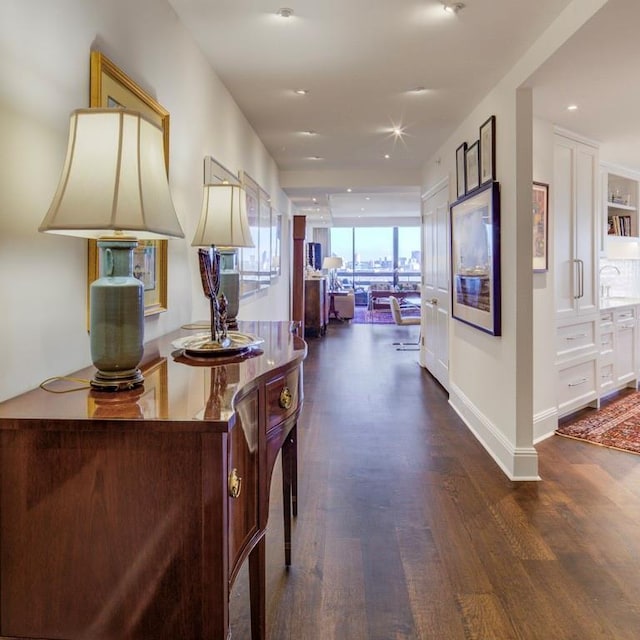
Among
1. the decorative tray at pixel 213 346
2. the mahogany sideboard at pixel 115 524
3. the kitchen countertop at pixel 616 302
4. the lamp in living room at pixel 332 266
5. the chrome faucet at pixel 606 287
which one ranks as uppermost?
the lamp in living room at pixel 332 266

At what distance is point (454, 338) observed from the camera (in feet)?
15.1

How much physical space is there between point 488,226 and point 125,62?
240 centimetres

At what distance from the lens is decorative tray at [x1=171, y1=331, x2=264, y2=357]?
1.51m

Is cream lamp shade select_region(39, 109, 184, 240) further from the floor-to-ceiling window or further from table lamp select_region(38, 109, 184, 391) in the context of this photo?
the floor-to-ceiling window

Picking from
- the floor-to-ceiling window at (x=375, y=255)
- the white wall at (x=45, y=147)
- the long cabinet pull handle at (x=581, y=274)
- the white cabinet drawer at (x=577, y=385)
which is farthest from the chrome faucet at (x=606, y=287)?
the floor-to-ceiling window at (x=375, y=255)

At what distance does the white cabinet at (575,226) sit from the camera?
12.7 ft

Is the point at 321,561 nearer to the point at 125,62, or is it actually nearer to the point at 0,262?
the point at 0,262

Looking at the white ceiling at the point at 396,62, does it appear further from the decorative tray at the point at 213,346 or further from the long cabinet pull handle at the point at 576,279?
the decorative tray at the point at 213,346

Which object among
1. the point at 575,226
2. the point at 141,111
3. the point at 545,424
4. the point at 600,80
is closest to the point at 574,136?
the point at 575,226

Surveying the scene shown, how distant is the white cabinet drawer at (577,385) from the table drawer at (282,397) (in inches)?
116

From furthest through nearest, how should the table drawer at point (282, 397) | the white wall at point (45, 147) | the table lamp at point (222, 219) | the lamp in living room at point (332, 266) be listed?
the lamp in living room at point (332, 266) < the table lamp at point (222, 219) < the table drawer at point (282, 397) < the white wall at point (45, 147)

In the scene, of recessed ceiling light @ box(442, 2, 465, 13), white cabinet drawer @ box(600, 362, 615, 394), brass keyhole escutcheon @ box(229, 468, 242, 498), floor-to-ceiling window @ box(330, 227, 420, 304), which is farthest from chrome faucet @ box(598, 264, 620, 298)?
floor-to-ceiling window @ box(330, 227, 420, 304)

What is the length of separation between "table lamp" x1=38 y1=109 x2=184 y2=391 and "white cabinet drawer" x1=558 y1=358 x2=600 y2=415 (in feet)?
11.7

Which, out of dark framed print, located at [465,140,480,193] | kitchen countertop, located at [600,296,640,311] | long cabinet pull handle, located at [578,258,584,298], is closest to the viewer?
dark framed print, located at [465,140,480,193]
